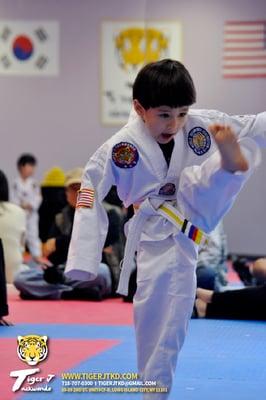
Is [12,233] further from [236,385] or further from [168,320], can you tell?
[168,320]

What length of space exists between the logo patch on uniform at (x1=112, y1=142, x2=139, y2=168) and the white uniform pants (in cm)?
31

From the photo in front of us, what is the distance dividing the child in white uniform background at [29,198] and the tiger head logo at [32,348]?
23.8ft

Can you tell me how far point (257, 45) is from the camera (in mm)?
10680

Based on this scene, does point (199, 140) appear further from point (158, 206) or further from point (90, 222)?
point (90, 222)

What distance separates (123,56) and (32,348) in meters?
9.46

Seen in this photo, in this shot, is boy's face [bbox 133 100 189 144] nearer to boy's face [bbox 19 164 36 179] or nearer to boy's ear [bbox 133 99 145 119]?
boy's ear [bbox 133 99 145 119]

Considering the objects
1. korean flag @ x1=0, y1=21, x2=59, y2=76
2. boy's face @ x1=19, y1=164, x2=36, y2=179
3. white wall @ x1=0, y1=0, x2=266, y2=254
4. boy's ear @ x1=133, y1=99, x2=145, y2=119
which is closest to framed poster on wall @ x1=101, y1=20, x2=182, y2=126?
white wall @ x1=0, y1=0, x2=266, y2=254

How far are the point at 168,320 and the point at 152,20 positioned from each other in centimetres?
948

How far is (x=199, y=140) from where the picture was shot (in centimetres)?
305

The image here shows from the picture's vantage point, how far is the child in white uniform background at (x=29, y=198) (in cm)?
1102

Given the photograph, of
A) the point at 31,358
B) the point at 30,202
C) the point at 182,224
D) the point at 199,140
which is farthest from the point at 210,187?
the point at 30,202

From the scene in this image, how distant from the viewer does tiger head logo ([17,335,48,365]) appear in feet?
11.0

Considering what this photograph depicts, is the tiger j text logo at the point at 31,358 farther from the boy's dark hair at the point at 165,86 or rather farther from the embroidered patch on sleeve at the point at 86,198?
the boy's dark hair at the point at 165,86

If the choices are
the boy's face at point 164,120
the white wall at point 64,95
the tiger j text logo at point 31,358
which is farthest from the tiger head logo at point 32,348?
the white wall at point 64,95
